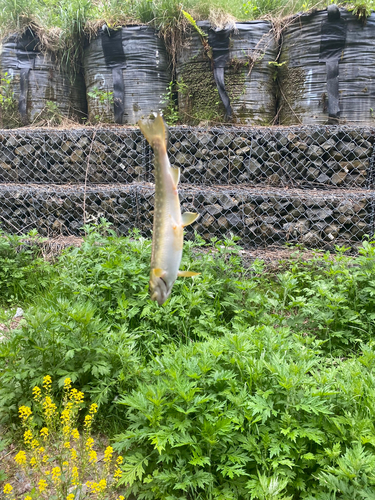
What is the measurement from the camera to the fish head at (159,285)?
3.84 ft

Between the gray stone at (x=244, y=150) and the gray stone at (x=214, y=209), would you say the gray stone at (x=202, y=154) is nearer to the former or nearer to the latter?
the gray stone at (x=244, y=150)

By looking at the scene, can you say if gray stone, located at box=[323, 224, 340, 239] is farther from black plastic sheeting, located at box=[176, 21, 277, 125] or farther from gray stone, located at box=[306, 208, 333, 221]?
black plastic sheeting, located at box=[176, 21, 277, 125]

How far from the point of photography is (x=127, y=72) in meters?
4.82

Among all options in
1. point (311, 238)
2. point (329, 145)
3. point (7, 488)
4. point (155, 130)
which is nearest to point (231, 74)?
point (329, 145)

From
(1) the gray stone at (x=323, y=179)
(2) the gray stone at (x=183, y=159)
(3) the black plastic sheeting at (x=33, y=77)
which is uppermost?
(3) the black plastic sheeting at (x=33, y=77)

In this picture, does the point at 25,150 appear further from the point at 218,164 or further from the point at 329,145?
the point at 329,145

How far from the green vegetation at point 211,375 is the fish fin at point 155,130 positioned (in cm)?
128

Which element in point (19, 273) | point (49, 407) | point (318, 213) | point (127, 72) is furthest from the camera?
point (127, 72)

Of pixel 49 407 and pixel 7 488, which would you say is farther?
pixel 49 407

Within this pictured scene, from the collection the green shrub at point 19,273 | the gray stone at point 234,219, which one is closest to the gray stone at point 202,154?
the gray stone at point 234,219

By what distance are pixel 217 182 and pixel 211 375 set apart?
115 inches

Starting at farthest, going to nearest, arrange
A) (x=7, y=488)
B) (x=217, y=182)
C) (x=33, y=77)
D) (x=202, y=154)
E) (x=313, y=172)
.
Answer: (x=33, y=77) → (x=217, y=182) → (x=202, y=154) → (x=313, y=172) → (x=7, y=488)

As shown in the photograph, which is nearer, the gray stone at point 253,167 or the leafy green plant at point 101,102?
the gray stone at point 253,167

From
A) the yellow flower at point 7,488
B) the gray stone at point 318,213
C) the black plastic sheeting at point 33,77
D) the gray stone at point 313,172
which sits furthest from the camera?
the black plastic sheeting at point 33,77
